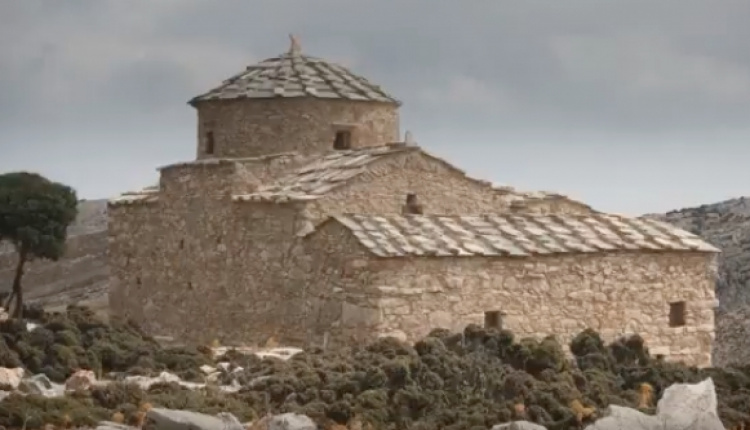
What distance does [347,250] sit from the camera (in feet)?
71.4

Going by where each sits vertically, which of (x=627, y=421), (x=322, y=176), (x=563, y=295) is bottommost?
(x=627, y=421)

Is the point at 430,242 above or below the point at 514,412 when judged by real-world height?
above

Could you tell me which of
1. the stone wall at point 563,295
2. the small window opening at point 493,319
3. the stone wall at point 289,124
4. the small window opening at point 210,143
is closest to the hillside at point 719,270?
the stone wall at point 563,295

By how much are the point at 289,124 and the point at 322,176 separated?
222 centimetres

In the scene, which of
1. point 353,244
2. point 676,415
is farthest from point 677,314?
point 676,415

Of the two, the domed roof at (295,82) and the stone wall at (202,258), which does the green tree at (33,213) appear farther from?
the domed roof at (295,82)

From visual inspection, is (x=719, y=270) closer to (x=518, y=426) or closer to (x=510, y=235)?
(x=510, y=235)

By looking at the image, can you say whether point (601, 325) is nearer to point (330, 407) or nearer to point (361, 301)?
point (361, 301)

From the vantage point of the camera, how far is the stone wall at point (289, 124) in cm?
2602

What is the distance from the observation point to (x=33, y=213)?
30.0m

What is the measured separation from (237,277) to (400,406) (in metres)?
6.43

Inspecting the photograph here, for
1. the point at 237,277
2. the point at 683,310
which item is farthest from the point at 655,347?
the point at 237,277

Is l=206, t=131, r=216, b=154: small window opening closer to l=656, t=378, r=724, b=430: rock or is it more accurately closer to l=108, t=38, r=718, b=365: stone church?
l=108, t=38, r=718, b=365: stone church

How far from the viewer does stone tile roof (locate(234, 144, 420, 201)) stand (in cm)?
2331
